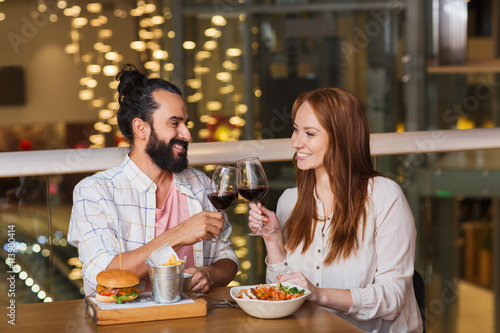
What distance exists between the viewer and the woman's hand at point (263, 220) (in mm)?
1862

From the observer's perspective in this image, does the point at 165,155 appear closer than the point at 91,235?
No

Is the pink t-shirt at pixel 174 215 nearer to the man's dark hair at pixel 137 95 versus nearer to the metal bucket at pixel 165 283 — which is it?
the man's dark hair at pixel 137 95

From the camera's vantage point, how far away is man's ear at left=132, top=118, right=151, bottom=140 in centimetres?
215

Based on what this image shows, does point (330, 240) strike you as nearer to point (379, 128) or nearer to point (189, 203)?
point (189, 203)

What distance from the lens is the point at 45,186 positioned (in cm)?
249

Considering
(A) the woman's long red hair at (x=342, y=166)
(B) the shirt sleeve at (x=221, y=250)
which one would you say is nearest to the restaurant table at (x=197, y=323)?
(A) the woman's long red hair at (x=342, y=166)

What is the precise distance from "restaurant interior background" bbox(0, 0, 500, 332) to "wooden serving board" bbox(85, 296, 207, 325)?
667cm

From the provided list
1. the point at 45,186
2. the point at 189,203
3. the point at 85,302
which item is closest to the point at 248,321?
the point at 85,302

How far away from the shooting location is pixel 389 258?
75.2 inches

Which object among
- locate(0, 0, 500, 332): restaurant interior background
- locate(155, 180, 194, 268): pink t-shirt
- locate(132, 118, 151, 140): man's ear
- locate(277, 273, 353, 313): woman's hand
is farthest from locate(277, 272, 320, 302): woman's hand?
locate(0, 0, 500, 332): restaurant interior background

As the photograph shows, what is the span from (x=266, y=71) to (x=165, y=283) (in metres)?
7.39

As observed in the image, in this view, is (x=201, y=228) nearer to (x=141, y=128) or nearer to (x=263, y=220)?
(x=263, y=220)

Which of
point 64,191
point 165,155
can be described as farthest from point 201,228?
point 64,191

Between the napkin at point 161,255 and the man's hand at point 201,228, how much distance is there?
105 millimetres
